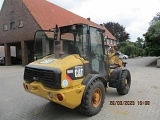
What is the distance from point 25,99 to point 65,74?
3315 mm

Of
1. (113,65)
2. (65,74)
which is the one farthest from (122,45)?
(65,74)

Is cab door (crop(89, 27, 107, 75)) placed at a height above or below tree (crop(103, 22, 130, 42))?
below

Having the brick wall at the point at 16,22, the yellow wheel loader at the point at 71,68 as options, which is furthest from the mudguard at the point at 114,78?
the brick wall at the point at 16,22

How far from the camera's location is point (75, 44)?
561 centimetres

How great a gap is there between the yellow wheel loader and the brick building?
1624cm

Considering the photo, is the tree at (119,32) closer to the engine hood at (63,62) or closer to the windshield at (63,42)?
the windshield at (63,42)

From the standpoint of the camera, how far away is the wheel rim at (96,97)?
565cm

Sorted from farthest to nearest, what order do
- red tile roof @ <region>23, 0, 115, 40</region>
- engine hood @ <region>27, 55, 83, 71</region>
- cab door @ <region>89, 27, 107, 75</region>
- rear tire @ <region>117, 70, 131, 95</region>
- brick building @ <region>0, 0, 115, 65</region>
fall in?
brick building @ <region>0, 0, 115, 65</region>, red tile roof @ <region>23, 0, 115, 40</region>, rear tire @ <region>117, 70, 131, 95</region>, cab door @ <region>89, 27, 107, 75</region>, engine hood @ <region>27, 55, 83, 71</region>

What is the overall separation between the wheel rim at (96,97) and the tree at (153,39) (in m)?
15.3

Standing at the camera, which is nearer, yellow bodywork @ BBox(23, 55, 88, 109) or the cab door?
yellow bodywork @ BBox(23, 55, 88, 109)

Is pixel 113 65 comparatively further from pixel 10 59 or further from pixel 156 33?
pixel 10 59

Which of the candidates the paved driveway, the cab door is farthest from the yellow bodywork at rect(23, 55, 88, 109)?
the paved driveway

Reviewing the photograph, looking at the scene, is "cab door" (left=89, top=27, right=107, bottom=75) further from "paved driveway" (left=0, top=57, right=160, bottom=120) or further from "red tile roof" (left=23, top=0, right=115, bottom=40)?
"red tile roof" (left=23, top=0, right=115, bottom=40)

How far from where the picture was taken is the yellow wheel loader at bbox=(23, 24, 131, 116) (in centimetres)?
485
